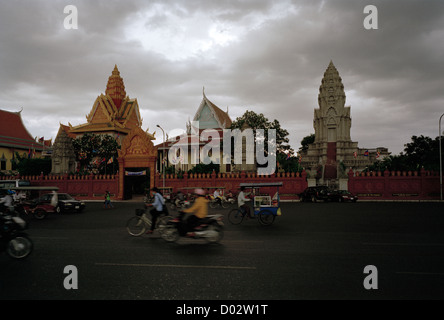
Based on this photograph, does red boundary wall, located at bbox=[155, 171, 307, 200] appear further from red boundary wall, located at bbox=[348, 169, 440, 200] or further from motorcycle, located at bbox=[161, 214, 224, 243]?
motorcycle, located at bbox=[161, 214, 224, 243]

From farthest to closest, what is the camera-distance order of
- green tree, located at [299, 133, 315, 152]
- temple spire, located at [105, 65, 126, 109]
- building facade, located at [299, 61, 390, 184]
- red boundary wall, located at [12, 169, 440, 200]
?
green tree, located at [299, 133, 315, 152], temple spire, located at [105, 65, 126, 109], building facade, located at [299, 61, 390, 184], red boundary wall, located at [12, 169, 440, 200]

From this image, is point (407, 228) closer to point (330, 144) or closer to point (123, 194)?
point (123, 194)

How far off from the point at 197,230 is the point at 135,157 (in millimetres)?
25043

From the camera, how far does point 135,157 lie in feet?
107

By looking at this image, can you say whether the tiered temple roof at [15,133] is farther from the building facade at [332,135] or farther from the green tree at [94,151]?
the building facade at [332,135]

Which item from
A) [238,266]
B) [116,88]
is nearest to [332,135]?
[116,88]

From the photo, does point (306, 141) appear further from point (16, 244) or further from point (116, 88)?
point (16, 244)

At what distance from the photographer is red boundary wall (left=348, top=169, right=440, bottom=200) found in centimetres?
2872

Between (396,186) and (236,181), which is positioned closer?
(396,186)

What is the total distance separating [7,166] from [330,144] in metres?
54.1

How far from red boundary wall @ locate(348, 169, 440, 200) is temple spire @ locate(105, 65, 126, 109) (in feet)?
148

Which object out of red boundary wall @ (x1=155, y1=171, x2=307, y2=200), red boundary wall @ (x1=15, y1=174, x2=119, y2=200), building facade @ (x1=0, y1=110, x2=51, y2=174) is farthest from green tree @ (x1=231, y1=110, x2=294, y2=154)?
building facade @ (x1=0, y1=110, x2=51, y2=174)
